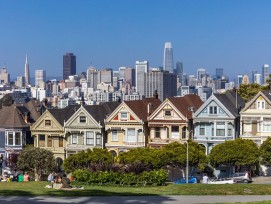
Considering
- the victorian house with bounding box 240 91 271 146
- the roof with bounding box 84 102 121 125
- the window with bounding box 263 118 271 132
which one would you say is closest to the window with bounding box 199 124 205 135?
the victorian house with bounding box 240 91 271 146

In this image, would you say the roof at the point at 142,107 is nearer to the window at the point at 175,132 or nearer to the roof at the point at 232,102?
the window at the point at 175,132

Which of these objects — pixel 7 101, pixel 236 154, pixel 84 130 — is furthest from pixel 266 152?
pixel 7 101

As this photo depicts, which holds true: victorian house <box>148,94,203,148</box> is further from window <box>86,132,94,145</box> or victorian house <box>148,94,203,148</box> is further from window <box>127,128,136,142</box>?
window <box>86,132,94,145</box>

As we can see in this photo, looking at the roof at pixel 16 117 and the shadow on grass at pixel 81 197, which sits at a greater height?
the roof at pixel 16 117

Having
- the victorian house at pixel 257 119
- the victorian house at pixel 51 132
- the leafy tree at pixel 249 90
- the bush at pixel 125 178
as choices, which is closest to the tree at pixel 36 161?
the victorian house at pixel 51 132

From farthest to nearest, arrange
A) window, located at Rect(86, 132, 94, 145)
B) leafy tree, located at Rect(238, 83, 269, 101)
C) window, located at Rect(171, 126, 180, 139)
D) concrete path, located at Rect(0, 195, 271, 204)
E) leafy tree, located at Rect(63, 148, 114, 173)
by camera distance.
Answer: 1. leafy tree, located at Rect(238, 83, 269, 101)
2. window, located at Rect(86, 132, 94, 145)
3. window, located at Rect(171, 126, 180, 139)
4. leafy tree, located at Rect(63, 148, 114, 173)
5. concrete path, located at Rect(0, 195, 271, 204)

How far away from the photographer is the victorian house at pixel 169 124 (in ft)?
206

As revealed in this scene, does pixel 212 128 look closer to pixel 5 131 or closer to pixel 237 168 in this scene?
pixel 237 168

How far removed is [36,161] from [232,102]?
17716 mm

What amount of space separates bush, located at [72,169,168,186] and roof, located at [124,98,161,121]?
21.6 metres

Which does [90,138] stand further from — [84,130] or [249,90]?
[249,90]

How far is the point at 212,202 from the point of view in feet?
106

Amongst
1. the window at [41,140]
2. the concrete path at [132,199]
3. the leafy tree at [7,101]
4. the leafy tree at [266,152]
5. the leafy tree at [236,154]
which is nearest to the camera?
the concrete path at [132,199]

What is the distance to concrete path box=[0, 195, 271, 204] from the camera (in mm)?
31578
